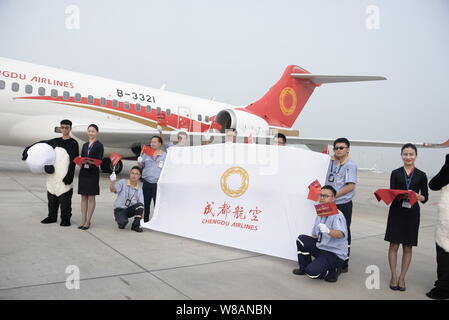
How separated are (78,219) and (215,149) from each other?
2800 millimetres

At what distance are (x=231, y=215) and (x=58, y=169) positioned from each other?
9.80ft

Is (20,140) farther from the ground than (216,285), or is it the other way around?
(20,140)

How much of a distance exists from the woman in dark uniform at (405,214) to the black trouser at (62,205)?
4663 mm

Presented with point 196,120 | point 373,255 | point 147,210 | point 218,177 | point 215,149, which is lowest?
point 373,255

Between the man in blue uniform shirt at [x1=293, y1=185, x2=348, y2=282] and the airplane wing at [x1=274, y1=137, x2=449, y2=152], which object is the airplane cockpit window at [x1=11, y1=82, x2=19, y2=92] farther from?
the man in blue uniform shirt at [x1=293, y1=185, x2=348, y2=282]

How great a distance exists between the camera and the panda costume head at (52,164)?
5.27 m

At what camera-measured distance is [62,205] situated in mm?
5402

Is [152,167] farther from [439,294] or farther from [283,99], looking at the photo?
[283,99]

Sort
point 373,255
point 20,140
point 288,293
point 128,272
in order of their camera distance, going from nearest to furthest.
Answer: point 288,293, point 128,272, point 373,255, point 20,140

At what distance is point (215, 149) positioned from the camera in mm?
5293

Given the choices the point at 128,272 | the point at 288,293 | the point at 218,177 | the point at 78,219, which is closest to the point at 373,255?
the point at 288,293

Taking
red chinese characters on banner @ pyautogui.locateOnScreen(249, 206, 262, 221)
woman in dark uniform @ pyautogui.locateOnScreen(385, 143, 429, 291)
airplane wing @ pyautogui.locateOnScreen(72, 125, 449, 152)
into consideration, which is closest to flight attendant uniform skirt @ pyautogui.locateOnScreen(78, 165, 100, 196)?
red chinese characters on banner @ pyautogui.locateOnScreen(249, 206, 262, 221)
